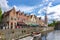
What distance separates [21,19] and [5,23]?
1447 mm

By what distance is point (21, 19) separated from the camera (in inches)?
314

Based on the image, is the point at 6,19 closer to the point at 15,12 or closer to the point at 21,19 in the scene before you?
the point at 15,12

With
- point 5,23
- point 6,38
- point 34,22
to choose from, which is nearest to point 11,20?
point 5,23

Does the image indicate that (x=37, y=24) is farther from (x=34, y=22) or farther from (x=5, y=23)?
Answer: (x=5, y=23)

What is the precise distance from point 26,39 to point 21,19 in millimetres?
1314

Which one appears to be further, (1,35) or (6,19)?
(6,19)

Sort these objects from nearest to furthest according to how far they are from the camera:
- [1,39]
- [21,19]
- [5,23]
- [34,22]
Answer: [1,39], [5,23], [21,19], [34,22]

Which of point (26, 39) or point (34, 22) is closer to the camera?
point (26, 39)

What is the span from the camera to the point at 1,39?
4.96m

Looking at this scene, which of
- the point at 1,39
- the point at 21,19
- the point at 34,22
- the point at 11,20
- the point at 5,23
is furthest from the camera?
the point at 34,22

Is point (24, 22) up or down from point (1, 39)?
up

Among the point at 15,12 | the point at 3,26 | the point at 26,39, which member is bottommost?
the point at 26,39

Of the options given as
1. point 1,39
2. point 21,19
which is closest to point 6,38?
point 1,39

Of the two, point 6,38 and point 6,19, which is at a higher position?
point 6,19
